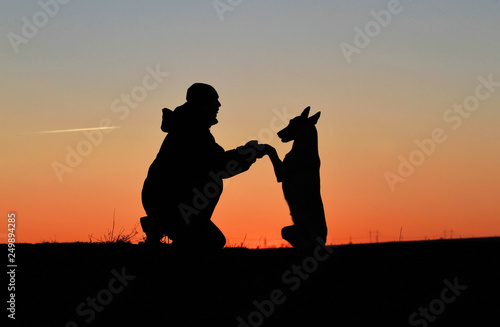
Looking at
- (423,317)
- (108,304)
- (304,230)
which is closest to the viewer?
(423,317)

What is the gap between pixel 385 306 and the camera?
6.20 meters

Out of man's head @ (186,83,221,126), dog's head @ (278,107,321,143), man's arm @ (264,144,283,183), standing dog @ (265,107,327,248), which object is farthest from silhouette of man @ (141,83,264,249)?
dog's head @ (278,107,321,143)

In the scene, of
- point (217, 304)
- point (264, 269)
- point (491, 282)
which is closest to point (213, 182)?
point (264, 269)

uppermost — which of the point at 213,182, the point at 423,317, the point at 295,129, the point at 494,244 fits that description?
the point at 295,129

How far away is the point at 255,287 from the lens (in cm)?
681

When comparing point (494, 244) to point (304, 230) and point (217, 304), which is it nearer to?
point (304, 230)

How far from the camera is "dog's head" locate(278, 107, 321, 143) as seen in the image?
929 cm

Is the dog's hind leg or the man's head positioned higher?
the man's head

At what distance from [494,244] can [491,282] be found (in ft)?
9.12

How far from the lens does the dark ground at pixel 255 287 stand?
5875 mm

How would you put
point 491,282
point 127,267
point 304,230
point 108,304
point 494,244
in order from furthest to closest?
point 494,244, point 304,230, point 127,267, point 491,282, point 108,304

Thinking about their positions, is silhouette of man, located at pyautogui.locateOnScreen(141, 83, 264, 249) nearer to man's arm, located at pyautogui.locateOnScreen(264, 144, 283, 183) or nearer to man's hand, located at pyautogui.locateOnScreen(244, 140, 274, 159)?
man's hand, located at pyautogui.locateOnScreen(244, 140, 274, 159)

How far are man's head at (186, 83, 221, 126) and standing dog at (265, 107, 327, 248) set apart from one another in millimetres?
911

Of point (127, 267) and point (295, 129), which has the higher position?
point (295, 129)
